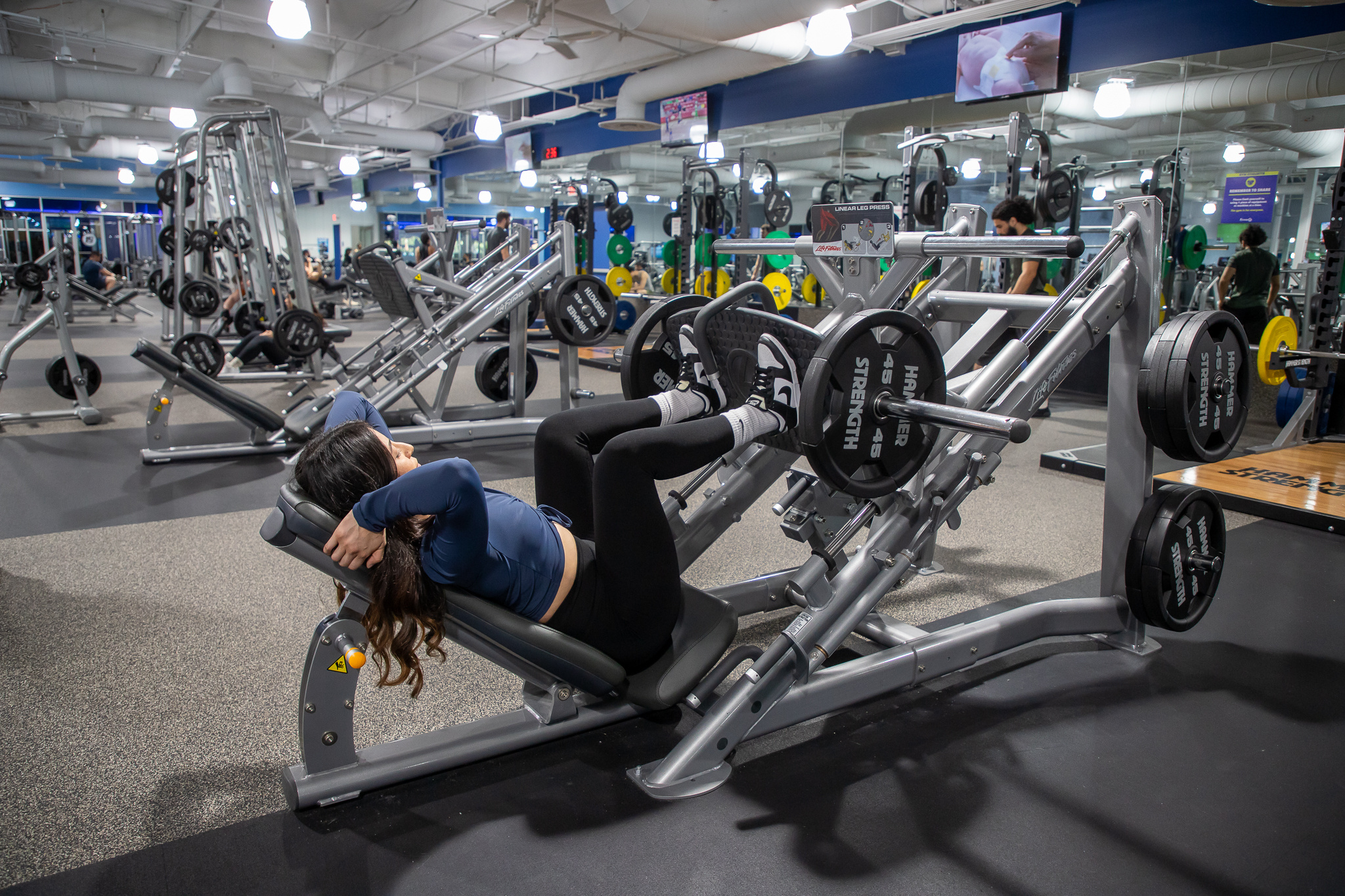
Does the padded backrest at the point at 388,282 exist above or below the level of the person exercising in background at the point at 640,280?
below

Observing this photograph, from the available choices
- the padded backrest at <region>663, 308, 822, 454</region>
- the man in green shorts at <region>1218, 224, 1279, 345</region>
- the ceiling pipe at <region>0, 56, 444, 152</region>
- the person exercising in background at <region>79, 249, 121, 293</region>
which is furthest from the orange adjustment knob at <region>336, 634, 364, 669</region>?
the person exercising in background at <region>79, 249, 121, 293</region>

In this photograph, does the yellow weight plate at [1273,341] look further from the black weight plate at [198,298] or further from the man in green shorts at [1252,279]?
the black weight plate at [198,298]

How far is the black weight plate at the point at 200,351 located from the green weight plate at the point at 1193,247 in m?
6.99

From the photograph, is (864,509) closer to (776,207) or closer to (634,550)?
(634,550)

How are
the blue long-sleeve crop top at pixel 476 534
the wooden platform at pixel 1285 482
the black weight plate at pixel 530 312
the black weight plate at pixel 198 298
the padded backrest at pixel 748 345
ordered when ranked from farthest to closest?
the black weight plate at pixel 198 298, the black weight plate at pixel 530 312, the wooden platform at pixel 1285 482, the padded backrest at pixel 748 345, the blue long-sleeve crop top at pixel 476 534

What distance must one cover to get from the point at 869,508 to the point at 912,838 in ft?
2.47

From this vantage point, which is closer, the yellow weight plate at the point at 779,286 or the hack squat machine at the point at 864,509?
the hack squat machine at the point at 864,509

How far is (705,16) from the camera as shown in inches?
251

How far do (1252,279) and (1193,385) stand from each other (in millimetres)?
4458

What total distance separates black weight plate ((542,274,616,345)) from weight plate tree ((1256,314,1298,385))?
141 inches

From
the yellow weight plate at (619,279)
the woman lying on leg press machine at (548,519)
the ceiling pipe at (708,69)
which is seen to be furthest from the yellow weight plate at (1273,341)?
the yellow weight plate at (619,279)

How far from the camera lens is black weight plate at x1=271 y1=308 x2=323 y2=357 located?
6453 mm

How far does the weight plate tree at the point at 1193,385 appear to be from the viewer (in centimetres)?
223

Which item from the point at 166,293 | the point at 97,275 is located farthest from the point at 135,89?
the point at 97,275
